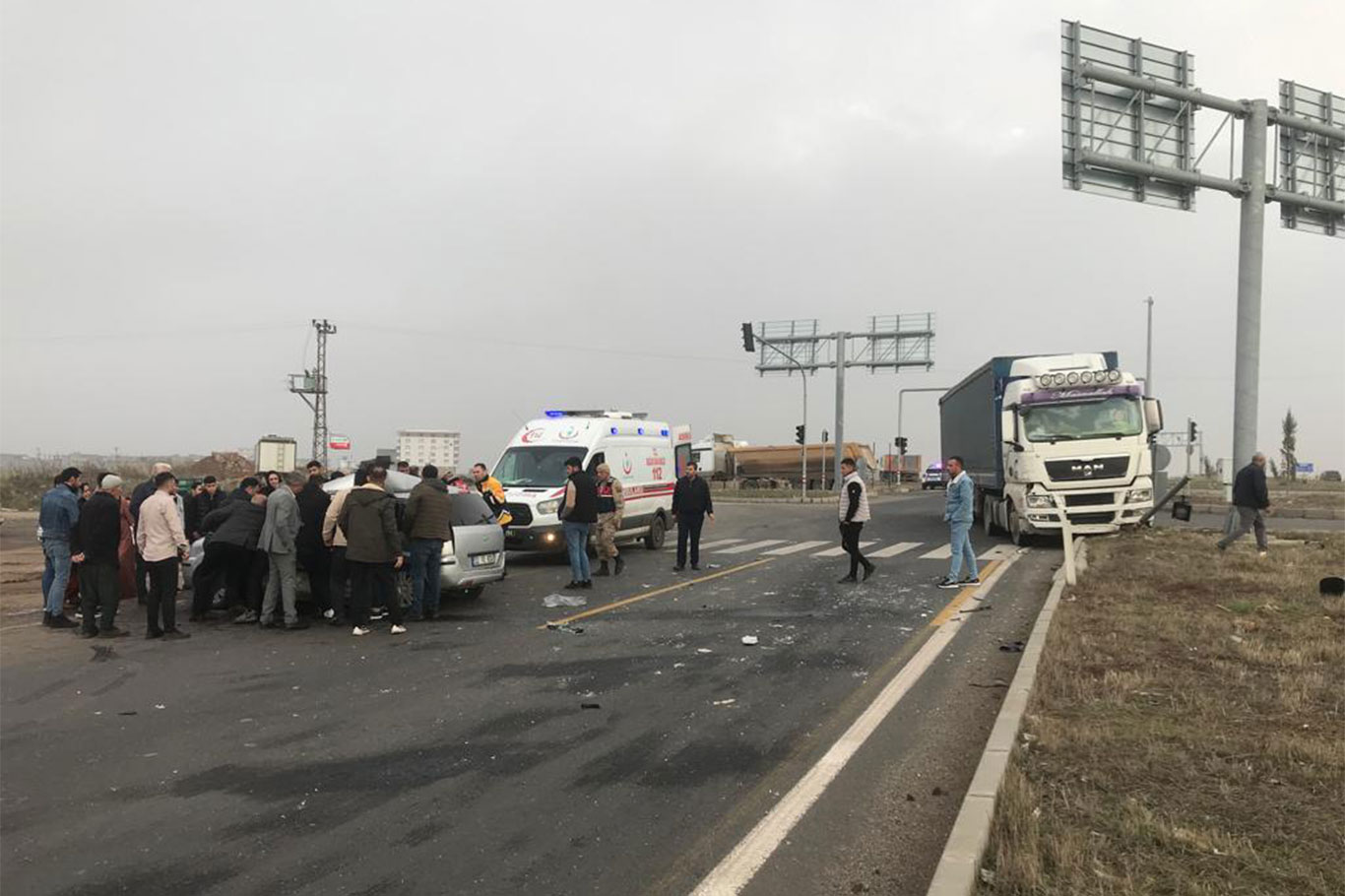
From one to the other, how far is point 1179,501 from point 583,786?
1587 centimetres

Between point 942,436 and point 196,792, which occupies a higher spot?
point 942,436

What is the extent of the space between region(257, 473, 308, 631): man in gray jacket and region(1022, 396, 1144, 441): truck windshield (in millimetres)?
13478

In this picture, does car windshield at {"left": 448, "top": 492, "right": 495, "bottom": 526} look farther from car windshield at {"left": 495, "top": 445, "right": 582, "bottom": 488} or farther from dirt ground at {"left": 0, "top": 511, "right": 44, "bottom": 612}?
dirt ground at {"left": 0, "top": 511, "right": 44, "bottom": 612}

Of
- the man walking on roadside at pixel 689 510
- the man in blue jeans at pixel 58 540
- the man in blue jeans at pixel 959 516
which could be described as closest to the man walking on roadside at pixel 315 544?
the man in blue jeans at pixel 58 540

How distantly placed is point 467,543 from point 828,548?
30.5ft

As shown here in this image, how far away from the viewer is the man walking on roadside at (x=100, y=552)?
29.0 feet

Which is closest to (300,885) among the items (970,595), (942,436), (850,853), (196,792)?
(196,792)

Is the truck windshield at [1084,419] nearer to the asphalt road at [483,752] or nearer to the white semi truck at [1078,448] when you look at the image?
the white semi truck at [1078,448]

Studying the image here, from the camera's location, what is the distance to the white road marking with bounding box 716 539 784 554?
1728cm

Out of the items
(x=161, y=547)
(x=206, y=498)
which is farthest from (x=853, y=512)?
(x=206, y=498)

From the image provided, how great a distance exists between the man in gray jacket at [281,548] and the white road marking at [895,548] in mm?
10499

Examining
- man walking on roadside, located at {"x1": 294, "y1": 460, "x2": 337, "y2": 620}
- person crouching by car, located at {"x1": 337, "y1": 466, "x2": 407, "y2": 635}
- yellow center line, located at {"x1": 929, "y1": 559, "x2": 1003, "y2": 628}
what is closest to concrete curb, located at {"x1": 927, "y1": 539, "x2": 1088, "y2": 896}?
yellow center line, located at {"x1": 929, "y1": 559, "x2": 1003, "y2": 628}

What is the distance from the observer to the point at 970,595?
36.3 feet

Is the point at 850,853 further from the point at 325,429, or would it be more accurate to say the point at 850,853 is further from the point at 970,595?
the point at 325,429
